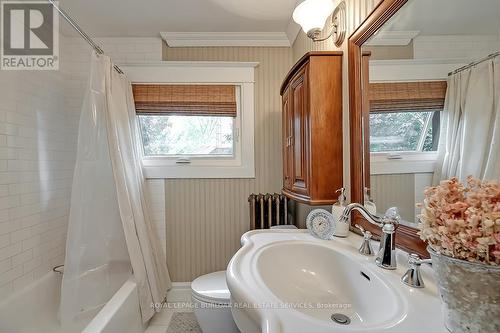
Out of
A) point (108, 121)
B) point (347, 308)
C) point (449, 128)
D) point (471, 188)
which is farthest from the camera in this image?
point (108, 121)

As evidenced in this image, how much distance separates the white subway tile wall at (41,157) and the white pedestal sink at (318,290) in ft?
4.73

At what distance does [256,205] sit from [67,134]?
175 centimetres

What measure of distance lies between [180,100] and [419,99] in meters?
1.80

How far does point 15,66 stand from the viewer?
160 cm

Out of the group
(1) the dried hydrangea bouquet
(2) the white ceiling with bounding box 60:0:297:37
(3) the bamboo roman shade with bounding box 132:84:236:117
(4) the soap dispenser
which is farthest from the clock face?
(2) the white ceiling with bounding box 60:0:297:37

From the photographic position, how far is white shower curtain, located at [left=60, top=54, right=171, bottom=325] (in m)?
1.49

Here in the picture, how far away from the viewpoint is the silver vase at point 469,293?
1.29 ft

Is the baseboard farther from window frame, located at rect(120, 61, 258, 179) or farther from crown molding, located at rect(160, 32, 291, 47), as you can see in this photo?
crown molding, located at rect(160, 32, 291, 47)

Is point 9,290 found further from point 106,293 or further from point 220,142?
point 220,142

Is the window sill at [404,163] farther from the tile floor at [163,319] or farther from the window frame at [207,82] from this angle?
the tile floor at [163,319]

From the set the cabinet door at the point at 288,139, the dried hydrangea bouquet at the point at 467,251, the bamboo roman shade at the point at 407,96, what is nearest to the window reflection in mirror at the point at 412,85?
the bamboo roman shade at the point at 407,96

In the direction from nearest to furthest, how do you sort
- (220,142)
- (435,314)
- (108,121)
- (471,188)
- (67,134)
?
(471,188), (435,314), (108,121), (67,134), (220,142)

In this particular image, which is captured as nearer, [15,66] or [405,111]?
[405,111]

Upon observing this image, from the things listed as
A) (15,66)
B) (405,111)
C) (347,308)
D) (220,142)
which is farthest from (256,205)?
(15,66)
